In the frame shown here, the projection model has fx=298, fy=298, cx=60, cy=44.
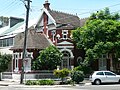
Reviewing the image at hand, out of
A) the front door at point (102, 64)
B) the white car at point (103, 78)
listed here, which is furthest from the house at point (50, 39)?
the white car at point (103, 78)

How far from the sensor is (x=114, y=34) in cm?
3931

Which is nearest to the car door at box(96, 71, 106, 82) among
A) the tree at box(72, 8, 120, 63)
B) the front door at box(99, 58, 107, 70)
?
the tree at box(72, 8, 120, 63)

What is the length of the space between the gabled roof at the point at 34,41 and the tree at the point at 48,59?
8.30 ft

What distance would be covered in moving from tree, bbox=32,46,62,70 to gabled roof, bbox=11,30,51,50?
253 centimetres

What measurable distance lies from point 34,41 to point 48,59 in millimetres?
4697

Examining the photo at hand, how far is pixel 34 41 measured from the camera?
141 feet

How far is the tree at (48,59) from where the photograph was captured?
→ 3947 cm

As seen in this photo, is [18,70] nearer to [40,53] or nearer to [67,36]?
[40,53]

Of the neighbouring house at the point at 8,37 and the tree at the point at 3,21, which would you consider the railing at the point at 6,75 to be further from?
the tree at the point at 3,21

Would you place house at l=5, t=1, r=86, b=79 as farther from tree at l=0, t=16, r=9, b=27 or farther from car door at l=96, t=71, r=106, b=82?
tree at l=0, t=16, r=9, b=27

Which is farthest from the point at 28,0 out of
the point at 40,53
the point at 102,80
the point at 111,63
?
the point at 111,63

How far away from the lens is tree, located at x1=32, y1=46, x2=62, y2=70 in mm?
39469

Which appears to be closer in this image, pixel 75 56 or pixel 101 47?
pixel 101 47

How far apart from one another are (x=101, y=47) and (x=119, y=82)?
6.18 m
